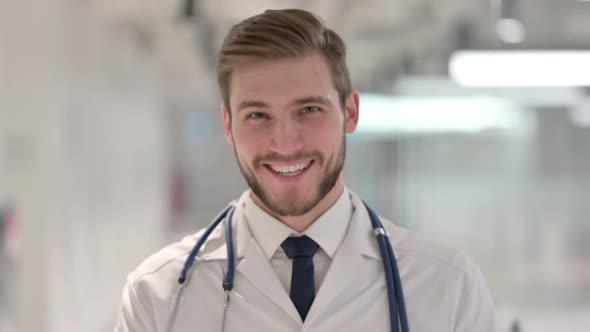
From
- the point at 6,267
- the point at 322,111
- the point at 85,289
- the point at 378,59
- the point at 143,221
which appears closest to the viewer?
the point at 322,111

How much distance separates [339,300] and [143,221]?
6.98 m

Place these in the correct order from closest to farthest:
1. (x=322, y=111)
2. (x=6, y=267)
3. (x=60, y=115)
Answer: (x=322, y=111) < (x=6, y=267) < (x=60, y=115)

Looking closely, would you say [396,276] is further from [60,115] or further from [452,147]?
[452,147]

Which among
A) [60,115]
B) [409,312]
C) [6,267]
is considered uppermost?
[60,115]

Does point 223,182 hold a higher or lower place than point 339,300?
lower

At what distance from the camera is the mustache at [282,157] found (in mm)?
1472

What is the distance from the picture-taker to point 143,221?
27.1ft

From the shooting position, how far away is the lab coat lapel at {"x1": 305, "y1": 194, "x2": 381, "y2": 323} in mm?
1503

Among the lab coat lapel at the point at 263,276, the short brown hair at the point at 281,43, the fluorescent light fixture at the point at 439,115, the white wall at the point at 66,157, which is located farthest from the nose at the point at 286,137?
the fluorescent light fixture at the point at 439,115

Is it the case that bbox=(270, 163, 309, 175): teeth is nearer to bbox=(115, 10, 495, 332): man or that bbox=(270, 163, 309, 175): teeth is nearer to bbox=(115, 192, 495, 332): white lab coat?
bbox=(115, 10, 495, 332): man

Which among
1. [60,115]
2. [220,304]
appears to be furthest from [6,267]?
[220,304]

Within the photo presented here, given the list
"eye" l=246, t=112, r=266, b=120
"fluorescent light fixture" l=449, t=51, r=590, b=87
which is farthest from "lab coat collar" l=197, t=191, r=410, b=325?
"fluorescent light fixture" l=449, t=51, r=590, b=87

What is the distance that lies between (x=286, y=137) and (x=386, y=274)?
1.14 ft

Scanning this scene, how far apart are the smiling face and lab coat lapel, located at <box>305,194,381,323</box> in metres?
0.12
